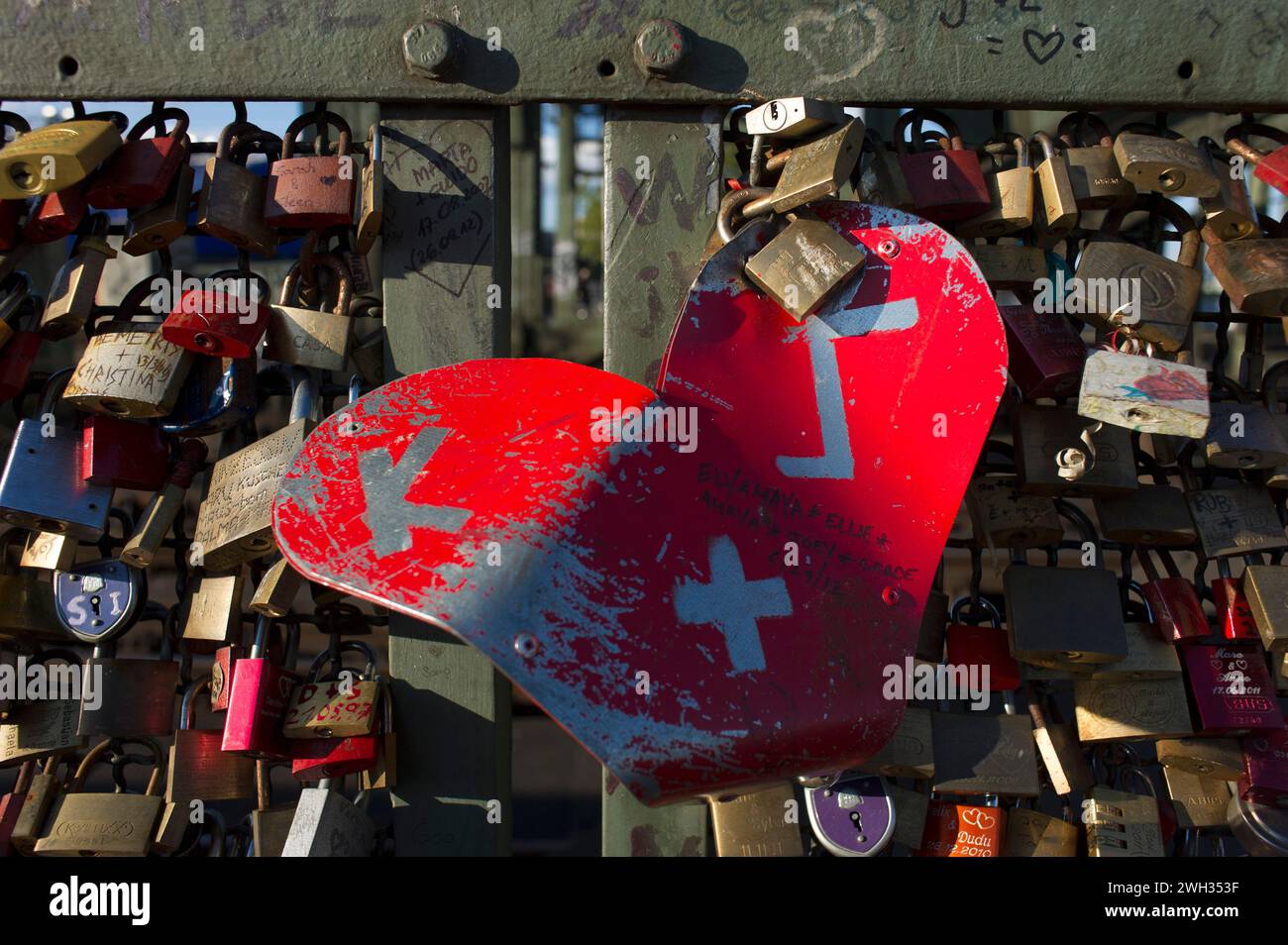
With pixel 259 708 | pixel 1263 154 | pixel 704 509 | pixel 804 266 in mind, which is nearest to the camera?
pixel 704 509

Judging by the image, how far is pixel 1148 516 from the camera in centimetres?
238

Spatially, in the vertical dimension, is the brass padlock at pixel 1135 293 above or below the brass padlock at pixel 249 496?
above

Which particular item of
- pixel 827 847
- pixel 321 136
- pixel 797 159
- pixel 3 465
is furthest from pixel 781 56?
pixel 3 465

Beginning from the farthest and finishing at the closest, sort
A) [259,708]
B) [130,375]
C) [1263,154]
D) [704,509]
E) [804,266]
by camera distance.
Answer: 1. [1263,154]
2. [130,375]
3. [259,708]
4. [804,266]
5. [704,509]

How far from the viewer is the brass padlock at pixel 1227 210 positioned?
2.36 m

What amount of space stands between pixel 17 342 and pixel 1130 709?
2.51 m

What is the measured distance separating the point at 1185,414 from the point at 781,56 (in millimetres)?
1082

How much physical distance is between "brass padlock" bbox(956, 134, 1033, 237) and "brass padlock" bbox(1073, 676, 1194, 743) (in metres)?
0.99

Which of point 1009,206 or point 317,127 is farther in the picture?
point 317,127

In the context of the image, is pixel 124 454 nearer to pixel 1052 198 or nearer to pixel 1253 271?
pixel 1052 198

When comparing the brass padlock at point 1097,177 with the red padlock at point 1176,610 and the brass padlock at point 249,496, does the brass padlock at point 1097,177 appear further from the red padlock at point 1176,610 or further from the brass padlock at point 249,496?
the brass padlock at point 249,496

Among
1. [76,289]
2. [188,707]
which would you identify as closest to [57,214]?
[76,289]

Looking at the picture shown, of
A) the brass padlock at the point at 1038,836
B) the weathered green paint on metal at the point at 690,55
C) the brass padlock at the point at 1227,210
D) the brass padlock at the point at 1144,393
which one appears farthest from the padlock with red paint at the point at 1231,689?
the weathered green paint on metal at the point at 690,55

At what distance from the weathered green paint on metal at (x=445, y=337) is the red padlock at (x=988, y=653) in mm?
957
